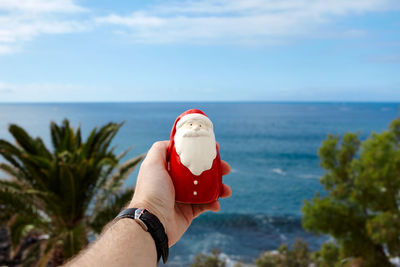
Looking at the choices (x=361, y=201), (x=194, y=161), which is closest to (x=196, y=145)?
(x=194, y=161)

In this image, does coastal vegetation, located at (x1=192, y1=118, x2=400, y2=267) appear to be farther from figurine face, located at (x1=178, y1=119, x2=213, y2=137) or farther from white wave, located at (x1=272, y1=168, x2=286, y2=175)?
white wave, located at (x1=272, y1=168, x2=286, y2=175)

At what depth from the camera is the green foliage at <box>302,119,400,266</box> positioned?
999cm

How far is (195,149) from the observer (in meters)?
2.54

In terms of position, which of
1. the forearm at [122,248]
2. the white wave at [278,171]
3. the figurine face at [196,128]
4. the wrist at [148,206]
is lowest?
the white wave at [278,171]

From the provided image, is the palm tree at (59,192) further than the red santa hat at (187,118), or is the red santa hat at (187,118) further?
the palm tree at (59,192)

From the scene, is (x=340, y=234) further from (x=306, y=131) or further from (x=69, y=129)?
(x=306, y=131)

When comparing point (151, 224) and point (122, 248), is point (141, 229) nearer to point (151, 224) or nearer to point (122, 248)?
point (151, 224)

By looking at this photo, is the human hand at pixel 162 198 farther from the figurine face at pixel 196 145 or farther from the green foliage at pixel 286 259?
the green foliage at pixel 286 259

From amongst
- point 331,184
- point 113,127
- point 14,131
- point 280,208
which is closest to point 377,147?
point 331,184

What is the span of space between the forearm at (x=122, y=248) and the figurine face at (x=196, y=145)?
0.77 metres

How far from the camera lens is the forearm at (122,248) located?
5.44 ft

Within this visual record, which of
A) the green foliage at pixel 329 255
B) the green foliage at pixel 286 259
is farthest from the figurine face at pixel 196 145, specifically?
the green foliage at pixel 286 259

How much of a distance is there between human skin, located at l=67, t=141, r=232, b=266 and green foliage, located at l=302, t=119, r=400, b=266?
9.10 metres

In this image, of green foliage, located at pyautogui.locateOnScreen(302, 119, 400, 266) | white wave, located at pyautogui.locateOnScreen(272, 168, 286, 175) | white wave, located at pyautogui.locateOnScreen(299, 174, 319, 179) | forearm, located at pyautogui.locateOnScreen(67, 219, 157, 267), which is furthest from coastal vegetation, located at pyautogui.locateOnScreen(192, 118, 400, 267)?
white wave, located at pyautogui.locateOnScreen(272, 168, 286, 175)
